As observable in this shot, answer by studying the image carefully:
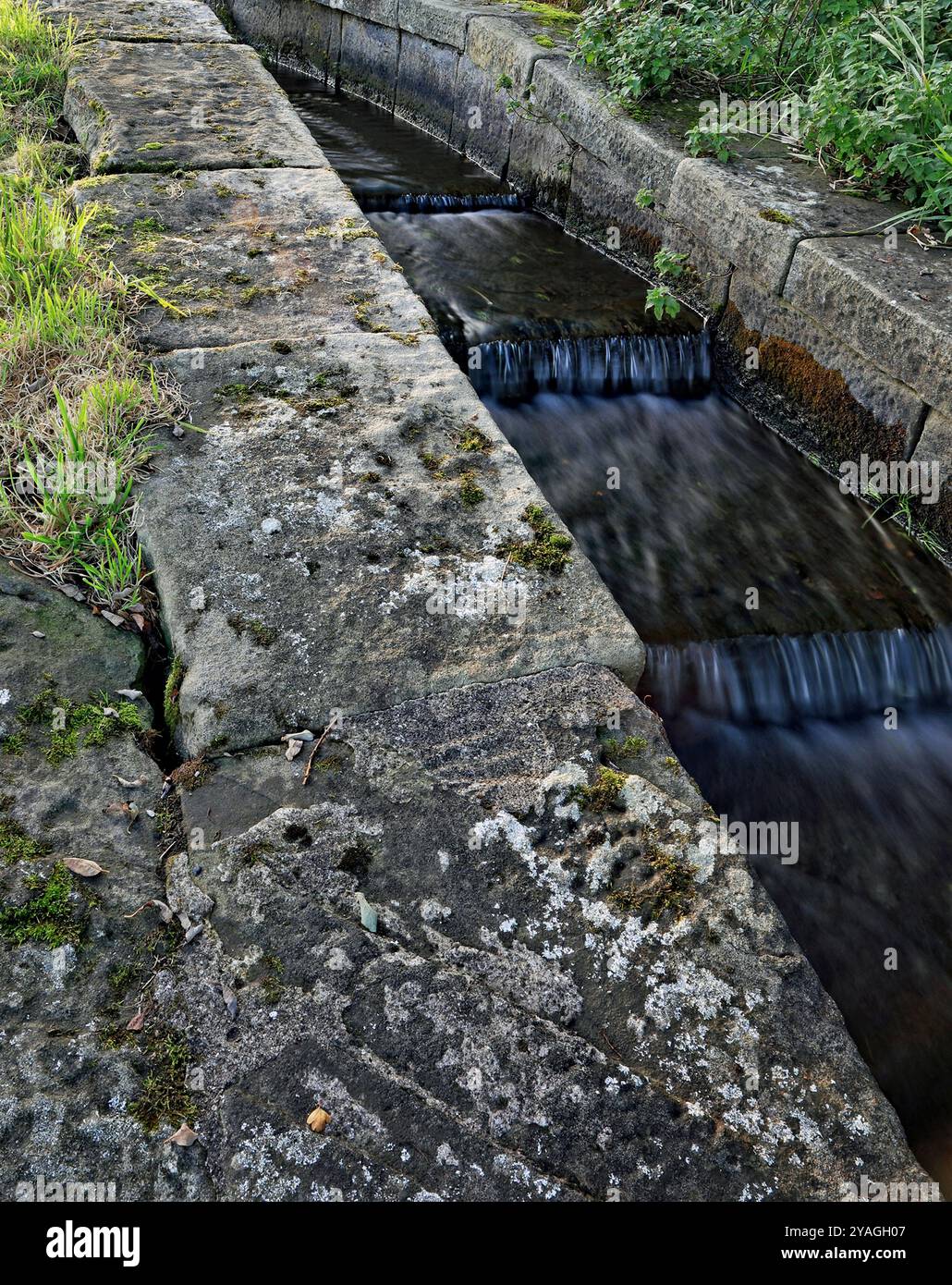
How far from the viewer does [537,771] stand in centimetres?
199

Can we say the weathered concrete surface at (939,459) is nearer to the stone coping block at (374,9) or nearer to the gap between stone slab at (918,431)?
the gap between stone slab at (918,431)

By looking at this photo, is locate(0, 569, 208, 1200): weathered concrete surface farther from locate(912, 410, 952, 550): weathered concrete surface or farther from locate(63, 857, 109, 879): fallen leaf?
locate(912, 410, 952, 550): weathered concrete surface

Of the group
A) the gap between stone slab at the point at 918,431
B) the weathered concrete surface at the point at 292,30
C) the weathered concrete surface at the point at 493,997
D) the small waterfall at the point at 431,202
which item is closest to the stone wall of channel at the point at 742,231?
the gap between stone slab at the point at 918,431

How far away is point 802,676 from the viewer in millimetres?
3260

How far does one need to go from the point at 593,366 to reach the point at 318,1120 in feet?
12.4

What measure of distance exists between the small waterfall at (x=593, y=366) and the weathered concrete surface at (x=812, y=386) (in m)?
0.21

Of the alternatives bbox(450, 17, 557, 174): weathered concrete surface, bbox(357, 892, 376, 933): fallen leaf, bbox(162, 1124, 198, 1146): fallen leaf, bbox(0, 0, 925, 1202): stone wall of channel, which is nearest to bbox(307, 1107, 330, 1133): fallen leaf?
bbox(0, 0, 925, 1202): stone wall of channel

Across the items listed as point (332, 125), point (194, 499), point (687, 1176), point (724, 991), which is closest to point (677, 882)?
point (724, 991)

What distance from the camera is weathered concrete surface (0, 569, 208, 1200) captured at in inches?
56.7

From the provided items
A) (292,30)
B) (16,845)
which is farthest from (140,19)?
(16,845)

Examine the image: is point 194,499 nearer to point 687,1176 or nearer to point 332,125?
point 687,1176

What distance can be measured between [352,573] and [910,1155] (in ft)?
5.38

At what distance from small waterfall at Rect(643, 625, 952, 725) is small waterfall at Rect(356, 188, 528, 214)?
12.0 ft

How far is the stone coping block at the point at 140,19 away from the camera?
5.48 m
